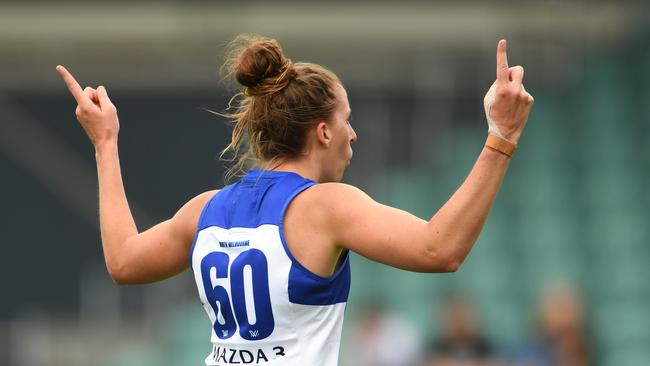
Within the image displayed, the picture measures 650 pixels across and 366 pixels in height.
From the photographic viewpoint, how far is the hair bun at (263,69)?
3.55 meters

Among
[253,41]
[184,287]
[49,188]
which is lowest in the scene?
[184,287]

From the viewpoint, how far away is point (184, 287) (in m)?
12.4

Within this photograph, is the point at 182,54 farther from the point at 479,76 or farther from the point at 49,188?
the point at 479,76

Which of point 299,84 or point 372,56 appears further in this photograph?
point 372,56

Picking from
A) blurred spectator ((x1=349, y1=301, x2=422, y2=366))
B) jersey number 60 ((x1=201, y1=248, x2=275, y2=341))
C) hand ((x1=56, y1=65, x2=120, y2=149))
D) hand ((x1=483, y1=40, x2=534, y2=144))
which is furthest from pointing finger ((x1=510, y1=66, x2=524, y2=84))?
blurred spectator ((x1=349, y1=301, x2=422, y2=366))

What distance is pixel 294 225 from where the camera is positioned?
11.2ft

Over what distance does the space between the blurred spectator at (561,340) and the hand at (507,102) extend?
15.0 ft

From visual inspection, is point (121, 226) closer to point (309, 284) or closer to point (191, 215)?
point (191, 215)

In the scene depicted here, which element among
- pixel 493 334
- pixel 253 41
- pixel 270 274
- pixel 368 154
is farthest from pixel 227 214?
pixel 368 154

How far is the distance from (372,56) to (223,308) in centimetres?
957

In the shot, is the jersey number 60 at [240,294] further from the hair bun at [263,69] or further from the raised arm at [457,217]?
the hair bun at [263,69]

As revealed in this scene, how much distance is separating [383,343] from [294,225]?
18.6 feet

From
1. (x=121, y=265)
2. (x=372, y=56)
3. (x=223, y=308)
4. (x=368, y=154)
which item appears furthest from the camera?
(x=372, y=56)

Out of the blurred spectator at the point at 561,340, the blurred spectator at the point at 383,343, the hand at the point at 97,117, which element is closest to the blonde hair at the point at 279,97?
the hand at the point at 97,117
